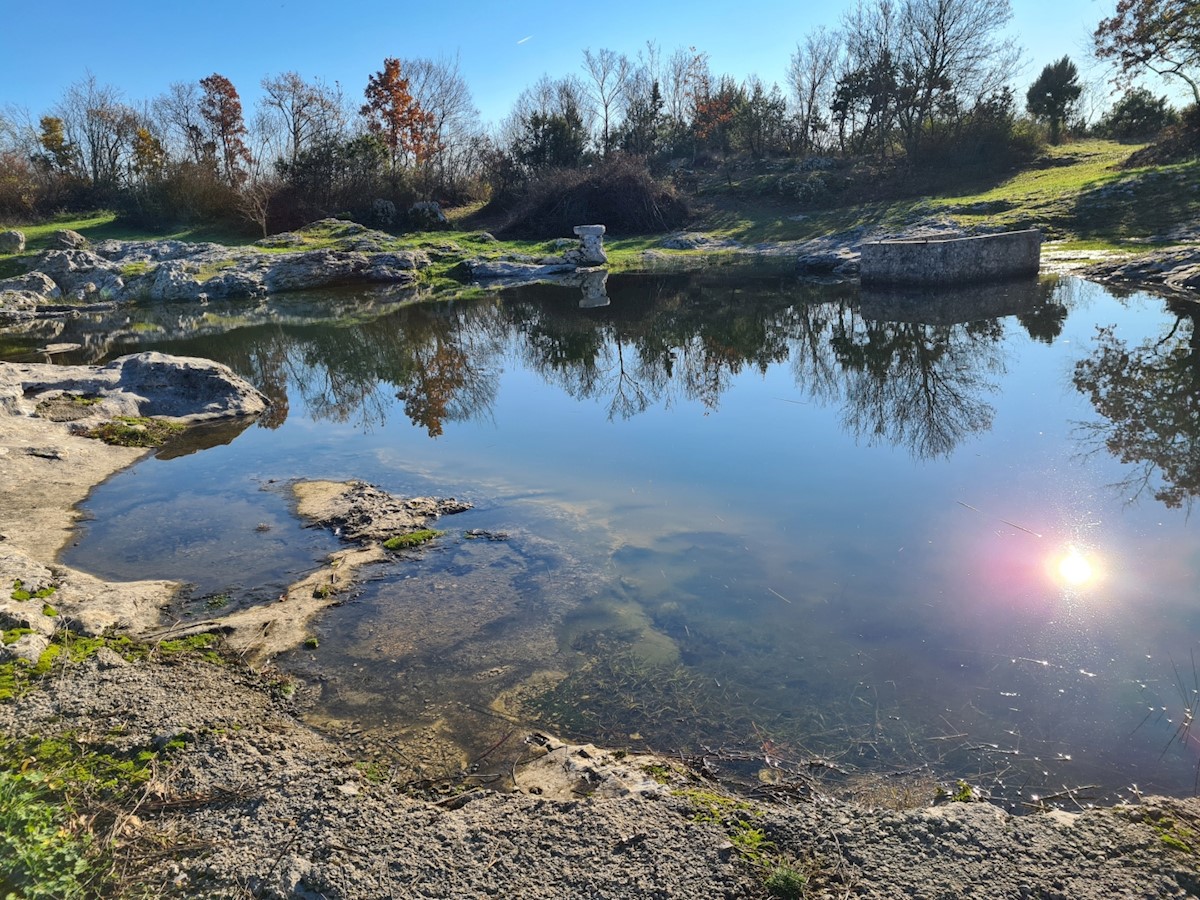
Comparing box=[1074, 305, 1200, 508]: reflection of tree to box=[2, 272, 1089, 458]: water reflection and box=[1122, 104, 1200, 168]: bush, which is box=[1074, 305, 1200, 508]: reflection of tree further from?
box=[1122, 104, 1200, 168]: bush

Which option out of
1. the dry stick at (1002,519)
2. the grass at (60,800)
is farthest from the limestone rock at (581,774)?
the dry stick at (1002,519)

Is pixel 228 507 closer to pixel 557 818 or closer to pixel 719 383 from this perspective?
pixel 557 818

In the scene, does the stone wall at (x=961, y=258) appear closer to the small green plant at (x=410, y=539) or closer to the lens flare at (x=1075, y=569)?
the lens flare at (x=1075, y=569)

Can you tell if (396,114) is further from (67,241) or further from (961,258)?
(961,258)

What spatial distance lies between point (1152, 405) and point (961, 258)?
12.1 meters

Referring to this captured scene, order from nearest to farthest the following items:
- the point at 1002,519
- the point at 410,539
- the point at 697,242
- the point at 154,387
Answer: the point at 1002,519
the point at 410,539
the point at 154,387
the point at 697,242

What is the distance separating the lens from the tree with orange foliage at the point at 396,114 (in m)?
46.5

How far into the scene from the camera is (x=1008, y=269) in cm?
2077

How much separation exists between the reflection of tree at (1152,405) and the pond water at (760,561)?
→ 0.05 metres

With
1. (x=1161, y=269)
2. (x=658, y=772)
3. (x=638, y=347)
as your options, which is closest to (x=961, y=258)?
(x=1161, y=269)

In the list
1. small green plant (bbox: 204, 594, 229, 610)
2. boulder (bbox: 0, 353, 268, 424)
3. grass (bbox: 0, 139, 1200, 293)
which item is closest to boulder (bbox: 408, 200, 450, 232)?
grass (bbox: 0, 139, 1200, 293)

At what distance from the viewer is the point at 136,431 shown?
10336 millimetres

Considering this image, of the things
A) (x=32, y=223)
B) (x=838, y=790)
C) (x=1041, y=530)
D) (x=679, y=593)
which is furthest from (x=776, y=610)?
(x=32, y=223)

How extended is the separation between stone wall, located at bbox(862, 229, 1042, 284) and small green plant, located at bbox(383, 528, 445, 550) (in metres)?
17.8
